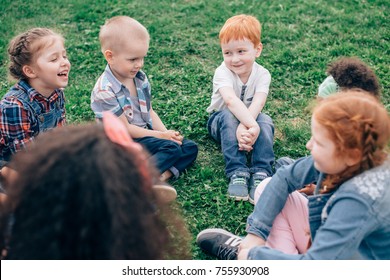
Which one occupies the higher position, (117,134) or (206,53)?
(117,134)

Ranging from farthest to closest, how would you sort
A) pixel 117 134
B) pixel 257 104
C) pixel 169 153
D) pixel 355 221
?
pixel 257 104, pixel 169 153, pixel 355 221, pixel 117 134

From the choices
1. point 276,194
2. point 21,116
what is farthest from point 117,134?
point 21,116

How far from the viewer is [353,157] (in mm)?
2189

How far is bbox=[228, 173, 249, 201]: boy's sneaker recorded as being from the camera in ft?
11.0

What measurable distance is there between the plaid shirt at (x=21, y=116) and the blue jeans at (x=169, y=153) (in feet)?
2.27

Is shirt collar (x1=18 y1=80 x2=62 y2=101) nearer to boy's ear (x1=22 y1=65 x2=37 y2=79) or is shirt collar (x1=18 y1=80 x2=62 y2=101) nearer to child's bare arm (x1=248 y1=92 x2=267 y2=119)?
boy's ear (x1=22 y1=65 x2=37 y2=79)

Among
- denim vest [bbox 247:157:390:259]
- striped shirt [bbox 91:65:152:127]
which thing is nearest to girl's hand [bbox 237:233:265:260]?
denim vest [bbox 247:157:390:259]

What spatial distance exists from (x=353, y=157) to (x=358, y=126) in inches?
6.2

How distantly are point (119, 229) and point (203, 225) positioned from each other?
1.65 m

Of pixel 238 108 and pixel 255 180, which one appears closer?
pixel 255 180

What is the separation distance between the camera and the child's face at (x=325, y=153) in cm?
219

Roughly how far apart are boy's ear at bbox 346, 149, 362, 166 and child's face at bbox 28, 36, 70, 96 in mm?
1989

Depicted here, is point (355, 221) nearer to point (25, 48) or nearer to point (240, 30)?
point (240, 30)
